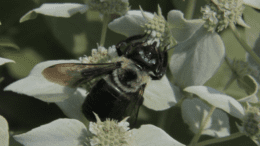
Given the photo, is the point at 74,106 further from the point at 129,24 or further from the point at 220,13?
the point at 220,13

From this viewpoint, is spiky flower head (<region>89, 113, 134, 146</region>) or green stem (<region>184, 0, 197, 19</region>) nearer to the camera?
spiky flower head (<region>89, 113, 134, 146</region>)

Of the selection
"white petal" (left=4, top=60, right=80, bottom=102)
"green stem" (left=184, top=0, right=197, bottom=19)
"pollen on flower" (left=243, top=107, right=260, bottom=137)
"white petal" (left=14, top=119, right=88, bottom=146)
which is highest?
"green stem" (left=184, top=0, right=197, bottom=19)

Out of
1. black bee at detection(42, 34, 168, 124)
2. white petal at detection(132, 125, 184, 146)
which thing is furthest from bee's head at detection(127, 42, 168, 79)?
white petal at detection(132, 125, 184, 146)

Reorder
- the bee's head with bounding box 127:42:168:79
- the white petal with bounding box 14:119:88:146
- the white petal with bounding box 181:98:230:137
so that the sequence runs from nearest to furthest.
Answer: the white petal with bounding box 14:119:88:146
the bee's head with bounding box 127:42:168:79
the white petal with bounding box 181:98:230:137

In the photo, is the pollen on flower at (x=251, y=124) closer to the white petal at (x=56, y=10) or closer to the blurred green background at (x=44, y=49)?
the blurred green background at (x=44, y=49)

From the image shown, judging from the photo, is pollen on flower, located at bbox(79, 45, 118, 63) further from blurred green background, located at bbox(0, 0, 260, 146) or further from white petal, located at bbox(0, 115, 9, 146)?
white petal, located at bbox(0, 115, 9, 146)

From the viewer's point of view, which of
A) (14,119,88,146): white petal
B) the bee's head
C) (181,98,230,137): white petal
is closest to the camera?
(14,119,88,146): white petal

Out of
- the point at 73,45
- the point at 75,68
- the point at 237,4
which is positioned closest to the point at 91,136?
the point at 75,68
